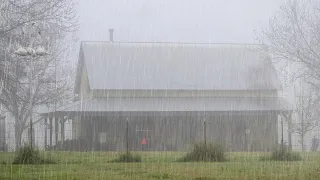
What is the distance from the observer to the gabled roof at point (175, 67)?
119ft

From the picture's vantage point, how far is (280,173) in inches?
463

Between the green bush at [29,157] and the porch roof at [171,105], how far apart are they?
53.3ft

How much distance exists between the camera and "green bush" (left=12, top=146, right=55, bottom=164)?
15742 millimetres

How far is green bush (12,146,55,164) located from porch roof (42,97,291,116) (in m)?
16.2

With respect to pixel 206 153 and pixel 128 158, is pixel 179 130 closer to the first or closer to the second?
pixel 206 153

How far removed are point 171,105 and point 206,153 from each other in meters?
17.9

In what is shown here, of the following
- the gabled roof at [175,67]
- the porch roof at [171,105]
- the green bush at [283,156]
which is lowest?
the green bush at [283,156]

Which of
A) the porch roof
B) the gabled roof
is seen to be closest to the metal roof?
the porch roof

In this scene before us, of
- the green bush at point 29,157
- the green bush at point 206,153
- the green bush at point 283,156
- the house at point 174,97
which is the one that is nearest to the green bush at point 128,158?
the green bush at point 206,153

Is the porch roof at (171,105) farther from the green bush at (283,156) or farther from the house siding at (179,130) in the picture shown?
the green bush at (283,156)

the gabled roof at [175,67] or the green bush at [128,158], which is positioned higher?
the gabled roof at [175,67]

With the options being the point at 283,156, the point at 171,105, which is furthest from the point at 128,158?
the point at 171,105

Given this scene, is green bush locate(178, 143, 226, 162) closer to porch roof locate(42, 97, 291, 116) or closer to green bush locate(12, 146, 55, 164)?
green bush locate(12, 146, 55, 164)

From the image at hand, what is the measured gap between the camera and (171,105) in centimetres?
3450
